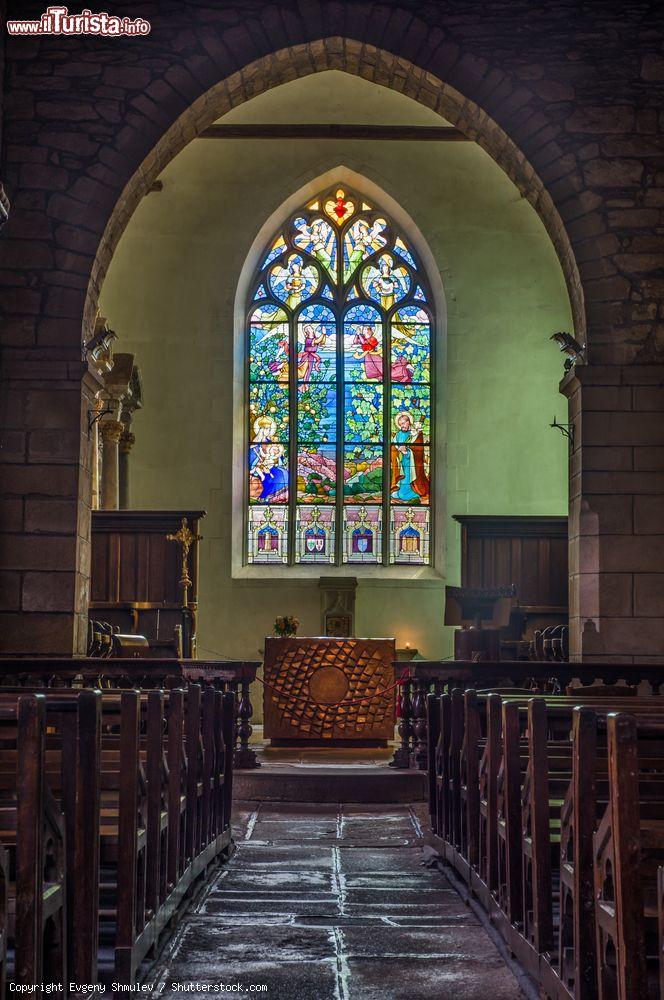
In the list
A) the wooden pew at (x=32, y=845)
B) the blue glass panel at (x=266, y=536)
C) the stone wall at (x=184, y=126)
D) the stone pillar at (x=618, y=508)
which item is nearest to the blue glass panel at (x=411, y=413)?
the blue glass panel at (x=266, y=536)

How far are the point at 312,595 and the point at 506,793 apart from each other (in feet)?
33.4

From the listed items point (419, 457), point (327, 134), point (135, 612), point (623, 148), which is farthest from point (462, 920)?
point (327, 134)

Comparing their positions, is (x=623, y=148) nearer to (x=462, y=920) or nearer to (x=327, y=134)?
(x=327, y=134)

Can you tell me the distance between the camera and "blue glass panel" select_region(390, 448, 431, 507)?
13.9m

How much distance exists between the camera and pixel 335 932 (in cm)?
348

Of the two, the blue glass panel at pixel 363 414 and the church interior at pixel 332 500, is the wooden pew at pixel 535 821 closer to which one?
the church interior at pixel 332 500

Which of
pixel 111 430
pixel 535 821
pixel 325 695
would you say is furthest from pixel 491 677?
pixel 111 430

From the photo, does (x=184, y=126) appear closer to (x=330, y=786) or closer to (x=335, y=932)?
(x=330, y=786)

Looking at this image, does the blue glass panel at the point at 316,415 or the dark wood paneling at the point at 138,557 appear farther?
the blue glass panel at the point at 316,415

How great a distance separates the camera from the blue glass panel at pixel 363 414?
46.0 feet

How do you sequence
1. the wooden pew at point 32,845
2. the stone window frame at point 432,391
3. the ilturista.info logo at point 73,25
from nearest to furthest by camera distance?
the wooden pew at point 32,845 → the ilturista.info logo at point 73,25 → the stone window frame at point 432,391

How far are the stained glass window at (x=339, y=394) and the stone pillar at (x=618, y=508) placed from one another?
5.39 metres

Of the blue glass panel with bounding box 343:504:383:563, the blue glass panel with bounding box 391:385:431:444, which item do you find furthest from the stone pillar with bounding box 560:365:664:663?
the blue glass panel with bounding box 391:385:431:444

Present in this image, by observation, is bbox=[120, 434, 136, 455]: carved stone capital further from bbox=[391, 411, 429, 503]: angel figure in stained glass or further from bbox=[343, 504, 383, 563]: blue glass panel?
bbox=[391, 411, 429, 503]: angel figure in stained glass
